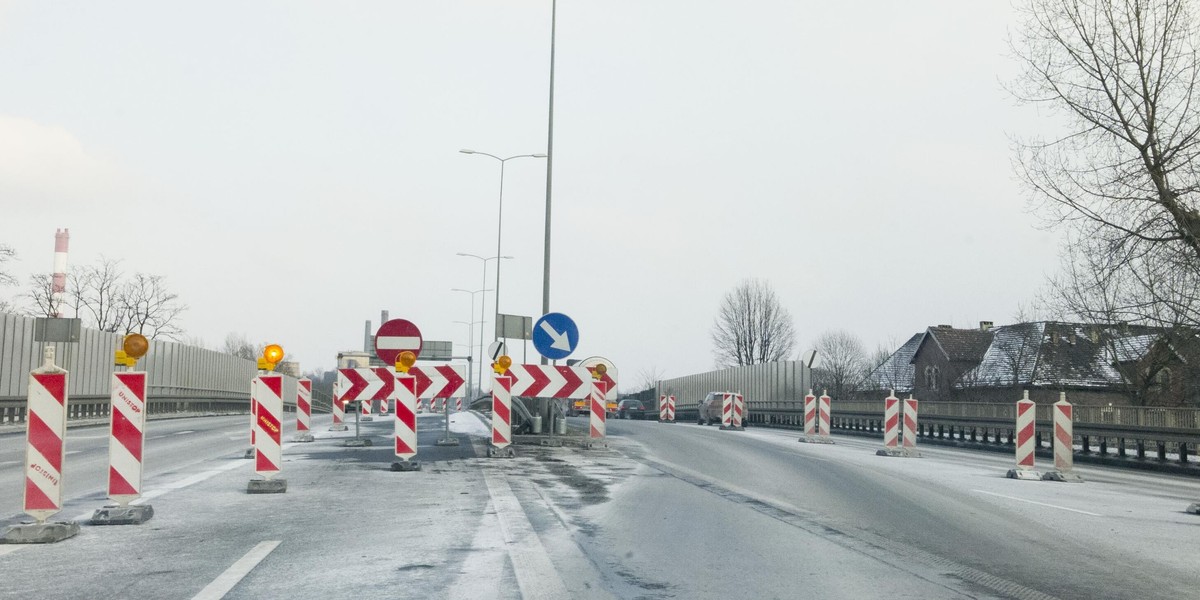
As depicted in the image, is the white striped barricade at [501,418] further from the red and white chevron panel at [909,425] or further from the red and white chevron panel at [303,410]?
the red and white chevron panel at [909,425]

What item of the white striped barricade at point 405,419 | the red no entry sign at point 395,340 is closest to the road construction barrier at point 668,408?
the red no entry sign at point 395,340

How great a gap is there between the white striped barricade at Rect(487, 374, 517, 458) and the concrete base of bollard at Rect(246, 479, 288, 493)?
5.64 metres

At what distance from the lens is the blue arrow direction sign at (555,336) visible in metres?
19.1


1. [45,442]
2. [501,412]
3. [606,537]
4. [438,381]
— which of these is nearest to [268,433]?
[45,442]

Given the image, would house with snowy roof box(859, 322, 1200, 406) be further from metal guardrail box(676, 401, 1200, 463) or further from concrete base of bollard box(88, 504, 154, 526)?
concrete base of bollard box(88, 504, 154, 526)

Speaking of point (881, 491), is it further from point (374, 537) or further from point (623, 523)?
point (374, 537)

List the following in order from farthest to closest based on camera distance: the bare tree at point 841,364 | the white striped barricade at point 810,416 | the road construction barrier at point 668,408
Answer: the bare tree at point 841,364
the road construction barrier at point 668,408
the white striped barricade at point 810,416

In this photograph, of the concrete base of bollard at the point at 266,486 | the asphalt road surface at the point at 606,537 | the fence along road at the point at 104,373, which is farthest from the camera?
the fence along road at the point at 104,373

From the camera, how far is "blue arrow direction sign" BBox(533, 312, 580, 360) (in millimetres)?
19125

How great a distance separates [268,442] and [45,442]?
3485 mm

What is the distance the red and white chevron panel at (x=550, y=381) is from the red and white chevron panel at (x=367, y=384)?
7.73ft

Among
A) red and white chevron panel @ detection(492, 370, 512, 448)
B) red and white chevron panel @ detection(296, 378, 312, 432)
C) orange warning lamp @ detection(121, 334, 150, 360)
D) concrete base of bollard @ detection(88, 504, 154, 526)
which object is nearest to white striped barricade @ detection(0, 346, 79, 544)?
concrete base of bollard @ detection(88, 504, 154, 526)

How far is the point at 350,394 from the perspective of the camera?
2069cm

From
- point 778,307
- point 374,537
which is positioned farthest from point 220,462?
point 778,307
